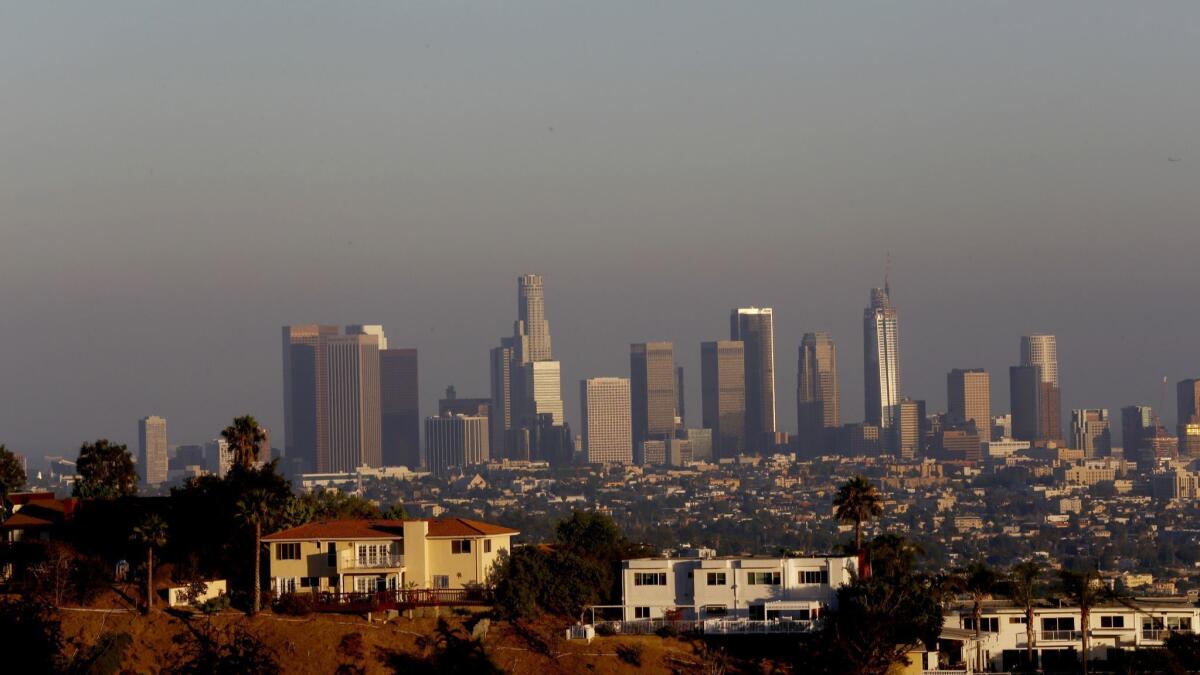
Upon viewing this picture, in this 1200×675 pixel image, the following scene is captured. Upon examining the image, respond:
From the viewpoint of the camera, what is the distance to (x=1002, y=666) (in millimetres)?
88812

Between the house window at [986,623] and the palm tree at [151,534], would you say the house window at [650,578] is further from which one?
the palm tree at [151,534]

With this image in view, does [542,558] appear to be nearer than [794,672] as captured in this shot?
No

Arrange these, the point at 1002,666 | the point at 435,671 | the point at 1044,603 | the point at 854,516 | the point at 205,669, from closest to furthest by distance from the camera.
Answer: the point at 205,669, the point at 435,671, the point at 1002,666, the point at 1044,603, the point at 854,516

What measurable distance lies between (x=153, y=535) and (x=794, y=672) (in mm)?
23475

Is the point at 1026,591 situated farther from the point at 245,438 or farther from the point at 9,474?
the point at 9,474

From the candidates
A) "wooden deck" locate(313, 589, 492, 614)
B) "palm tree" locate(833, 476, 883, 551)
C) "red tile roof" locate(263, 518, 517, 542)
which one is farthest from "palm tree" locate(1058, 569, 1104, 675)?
"wooden deck" locate(313, 589, 492, 614)

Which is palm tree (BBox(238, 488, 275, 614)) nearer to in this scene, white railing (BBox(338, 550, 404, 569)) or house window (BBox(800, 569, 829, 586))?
white railing (BBox(338, 550, 404, 569))

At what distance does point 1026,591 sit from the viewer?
89.5 meters

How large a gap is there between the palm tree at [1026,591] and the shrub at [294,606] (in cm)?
2886

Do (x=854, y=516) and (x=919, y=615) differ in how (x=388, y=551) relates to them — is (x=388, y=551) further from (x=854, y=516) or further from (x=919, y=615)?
(x=854, y=516)

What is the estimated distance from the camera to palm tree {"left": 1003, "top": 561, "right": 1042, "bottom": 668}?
88750 mm

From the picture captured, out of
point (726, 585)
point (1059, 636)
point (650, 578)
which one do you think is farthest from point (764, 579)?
point (1059, 636)

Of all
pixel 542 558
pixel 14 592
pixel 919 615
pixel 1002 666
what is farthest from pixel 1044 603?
pixel 14 592

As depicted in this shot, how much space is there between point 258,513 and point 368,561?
15.0 ft
